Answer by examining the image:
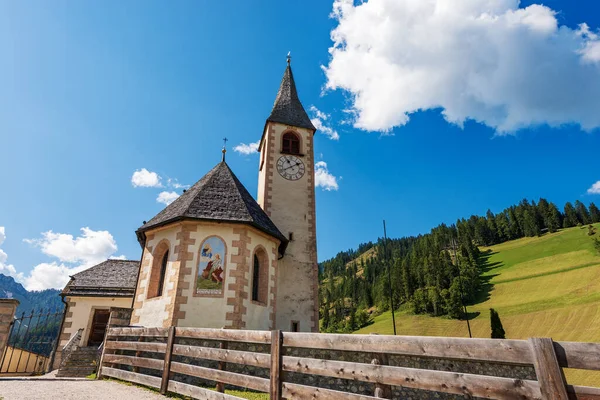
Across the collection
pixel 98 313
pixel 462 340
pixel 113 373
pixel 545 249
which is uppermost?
pixel 545 249

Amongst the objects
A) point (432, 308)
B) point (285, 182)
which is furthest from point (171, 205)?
point (432, 308)

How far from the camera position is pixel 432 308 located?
93750 millimetres

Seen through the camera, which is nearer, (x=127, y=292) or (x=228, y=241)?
(x=228, y=241)

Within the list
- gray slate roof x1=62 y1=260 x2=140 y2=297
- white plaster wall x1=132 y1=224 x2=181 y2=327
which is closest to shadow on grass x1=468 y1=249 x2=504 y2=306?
gray slate roof x1=62 y1=260 x2=140 y2=297

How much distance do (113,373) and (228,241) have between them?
21.5 ft

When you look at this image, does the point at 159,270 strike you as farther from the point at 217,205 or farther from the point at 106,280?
the point at 106,280

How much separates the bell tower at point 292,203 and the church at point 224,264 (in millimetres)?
64

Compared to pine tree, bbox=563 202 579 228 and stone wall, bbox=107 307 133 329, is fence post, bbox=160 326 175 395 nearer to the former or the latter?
stone wall, bbox=107 307 133 329

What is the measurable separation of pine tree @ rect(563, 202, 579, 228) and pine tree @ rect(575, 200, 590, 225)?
8.17 feet

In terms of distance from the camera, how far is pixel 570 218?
12544 centimetres

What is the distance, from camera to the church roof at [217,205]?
50.9 feet

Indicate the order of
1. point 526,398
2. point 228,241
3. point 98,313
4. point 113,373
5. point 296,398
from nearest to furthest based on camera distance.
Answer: point 526,398
point 296,398
point 113,373
point 228,241
point 98,313

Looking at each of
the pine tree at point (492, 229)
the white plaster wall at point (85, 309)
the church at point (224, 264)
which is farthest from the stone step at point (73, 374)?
the pine tree at point (492, 229)

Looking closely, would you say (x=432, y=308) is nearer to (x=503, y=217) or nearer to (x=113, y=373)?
(x=503, y=217)
